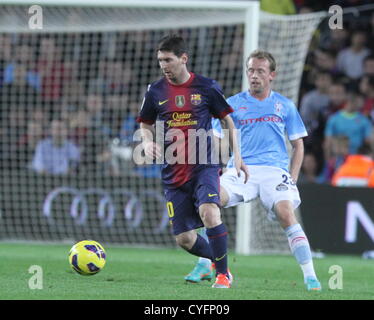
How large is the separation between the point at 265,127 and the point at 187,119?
3.01ft

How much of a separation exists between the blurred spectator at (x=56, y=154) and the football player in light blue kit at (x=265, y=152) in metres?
6.15

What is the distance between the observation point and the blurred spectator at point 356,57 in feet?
50.5

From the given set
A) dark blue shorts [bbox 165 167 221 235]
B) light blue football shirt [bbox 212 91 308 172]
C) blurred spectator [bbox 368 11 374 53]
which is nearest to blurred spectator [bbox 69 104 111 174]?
blurred spectator [bbox 368 11 374 53]

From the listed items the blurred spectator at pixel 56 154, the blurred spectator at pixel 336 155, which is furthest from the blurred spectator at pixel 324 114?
the blurred spectator at pixel 56 154

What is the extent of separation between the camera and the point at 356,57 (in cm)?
1544

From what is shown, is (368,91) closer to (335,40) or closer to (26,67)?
(335,40)

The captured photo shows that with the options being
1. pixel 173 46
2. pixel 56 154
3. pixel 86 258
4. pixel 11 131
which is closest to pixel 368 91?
pixel 56 154

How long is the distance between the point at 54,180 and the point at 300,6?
5549 mm

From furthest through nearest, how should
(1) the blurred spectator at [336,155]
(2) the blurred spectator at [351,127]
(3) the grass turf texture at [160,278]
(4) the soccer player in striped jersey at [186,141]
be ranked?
(2) the blurred spectator at [351,127] < (1) the blurred spectator at [336,155] < (4) the soccer player in striped jersey at [186,141] < (3) the grass turf texture at [160,278]

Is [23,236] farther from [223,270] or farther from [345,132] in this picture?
[223,270]

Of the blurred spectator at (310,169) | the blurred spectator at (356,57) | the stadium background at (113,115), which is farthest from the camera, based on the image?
the blurred spectator at (356,57)

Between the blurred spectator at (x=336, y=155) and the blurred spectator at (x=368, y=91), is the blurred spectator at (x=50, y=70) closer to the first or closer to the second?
the blurred spectator at (x=336, y=155)

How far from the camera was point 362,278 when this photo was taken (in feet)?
28.1
